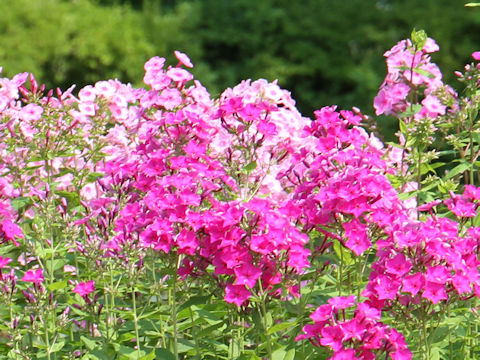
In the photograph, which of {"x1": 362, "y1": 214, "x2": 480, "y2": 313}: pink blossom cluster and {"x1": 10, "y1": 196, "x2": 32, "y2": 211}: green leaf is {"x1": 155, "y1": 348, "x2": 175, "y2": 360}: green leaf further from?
{"x1": 10, "y1": 196, "x2": 32, "y2": 211}: green leaf

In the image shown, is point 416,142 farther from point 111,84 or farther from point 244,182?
point 111,84

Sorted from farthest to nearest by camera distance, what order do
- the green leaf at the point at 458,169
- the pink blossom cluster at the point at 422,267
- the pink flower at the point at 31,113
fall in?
the pink flower at the point at 31,113 < the green leaf at the point at 458,169 < the pink blossom cluster at the point at 422,267

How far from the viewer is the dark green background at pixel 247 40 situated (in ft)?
38.1

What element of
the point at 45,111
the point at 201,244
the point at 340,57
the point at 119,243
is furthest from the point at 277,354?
the point at 340,57

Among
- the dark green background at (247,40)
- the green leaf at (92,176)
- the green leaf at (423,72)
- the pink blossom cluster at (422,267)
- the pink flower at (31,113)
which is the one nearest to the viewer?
the pink blossom cluster at (422,267)

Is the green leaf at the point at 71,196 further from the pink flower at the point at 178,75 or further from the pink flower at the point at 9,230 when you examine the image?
the pink flower at the point at 178,75

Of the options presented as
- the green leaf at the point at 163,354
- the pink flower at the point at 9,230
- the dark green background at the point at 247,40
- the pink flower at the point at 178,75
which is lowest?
the dark green background at the point at 247,40

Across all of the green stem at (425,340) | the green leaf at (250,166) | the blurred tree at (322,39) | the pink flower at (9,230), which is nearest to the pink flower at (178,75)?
the green leaf at (250,166)

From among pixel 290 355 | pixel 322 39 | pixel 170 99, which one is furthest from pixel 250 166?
pixel 322 39

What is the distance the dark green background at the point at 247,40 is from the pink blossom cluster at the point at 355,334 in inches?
324

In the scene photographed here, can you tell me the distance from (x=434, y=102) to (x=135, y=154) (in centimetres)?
151

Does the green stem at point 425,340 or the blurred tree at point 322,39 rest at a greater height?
the green stem at point 425,340

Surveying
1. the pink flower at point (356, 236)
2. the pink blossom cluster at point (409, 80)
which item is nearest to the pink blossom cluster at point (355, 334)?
the pink flower at point (356, 236)

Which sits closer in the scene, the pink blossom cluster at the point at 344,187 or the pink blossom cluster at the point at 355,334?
the pink blossom cluster at the point at 355,334
